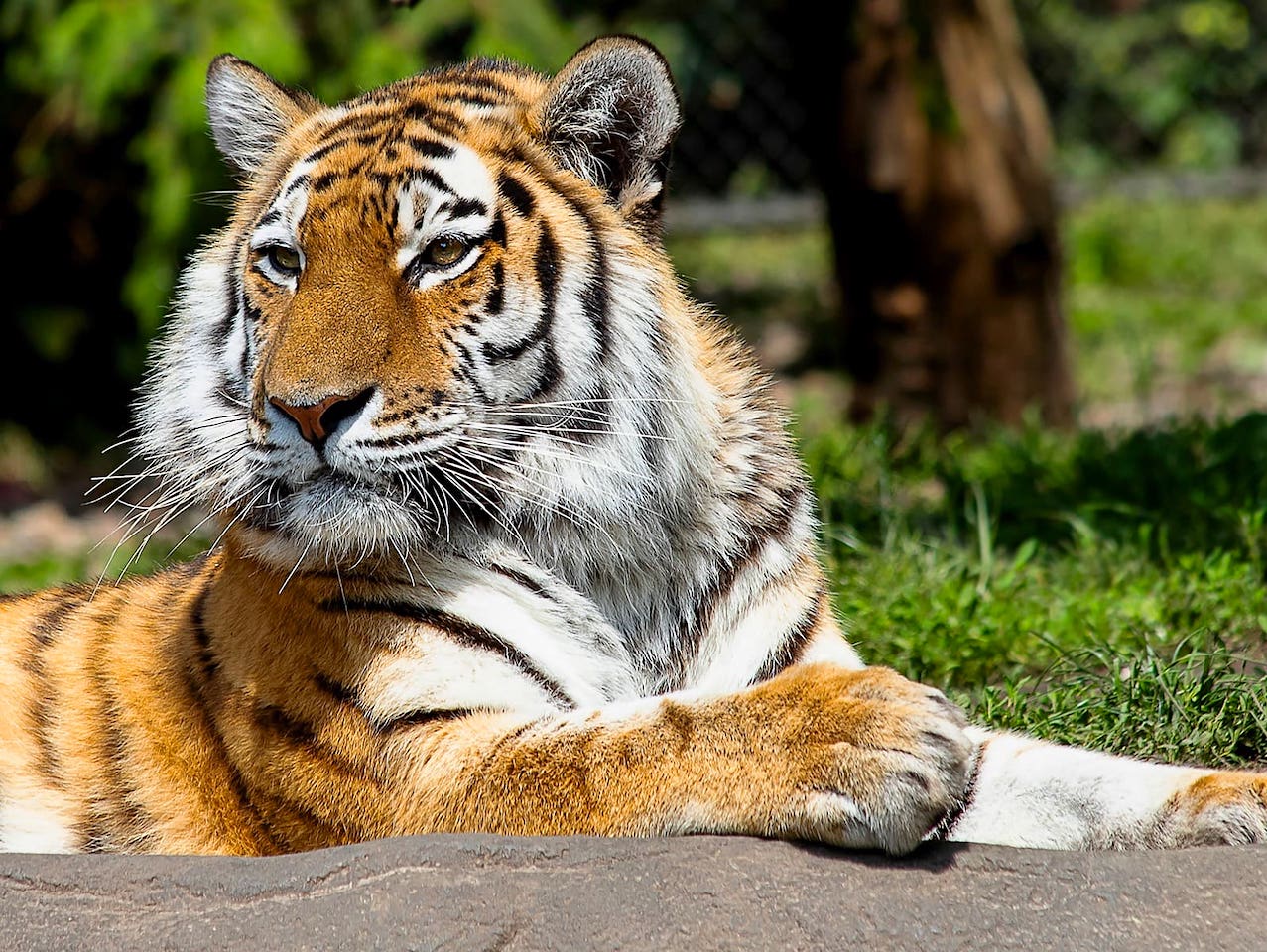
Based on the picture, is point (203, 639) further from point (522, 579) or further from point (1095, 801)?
point (1095, 801)

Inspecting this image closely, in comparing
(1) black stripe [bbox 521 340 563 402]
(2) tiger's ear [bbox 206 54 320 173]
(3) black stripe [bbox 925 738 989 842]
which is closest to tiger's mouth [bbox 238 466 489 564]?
(1) black stripe [bbox 521 340 563 402]

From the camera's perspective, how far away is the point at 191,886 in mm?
2316

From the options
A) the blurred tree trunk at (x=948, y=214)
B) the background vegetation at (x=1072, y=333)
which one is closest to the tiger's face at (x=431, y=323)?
the background vegetation at (x=1072, y=333)

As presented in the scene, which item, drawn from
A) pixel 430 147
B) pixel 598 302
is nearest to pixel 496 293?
pixel 598 302

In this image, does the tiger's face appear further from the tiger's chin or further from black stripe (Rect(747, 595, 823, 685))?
black stripe (Rect(747, 595, 823, 685))

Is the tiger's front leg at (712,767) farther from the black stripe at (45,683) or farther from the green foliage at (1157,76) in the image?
the green foliage at (1157,76)

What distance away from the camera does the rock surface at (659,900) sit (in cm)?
219

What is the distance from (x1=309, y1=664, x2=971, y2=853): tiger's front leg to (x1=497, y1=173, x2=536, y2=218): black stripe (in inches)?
37.3

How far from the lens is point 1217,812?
243 cm

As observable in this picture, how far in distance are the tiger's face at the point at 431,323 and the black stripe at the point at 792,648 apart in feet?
1.32

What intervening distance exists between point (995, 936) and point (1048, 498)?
2.45 metres

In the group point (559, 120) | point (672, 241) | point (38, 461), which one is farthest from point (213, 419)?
point (672, 241)

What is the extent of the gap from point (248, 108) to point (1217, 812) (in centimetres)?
229

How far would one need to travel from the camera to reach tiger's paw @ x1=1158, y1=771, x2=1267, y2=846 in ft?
7.89
